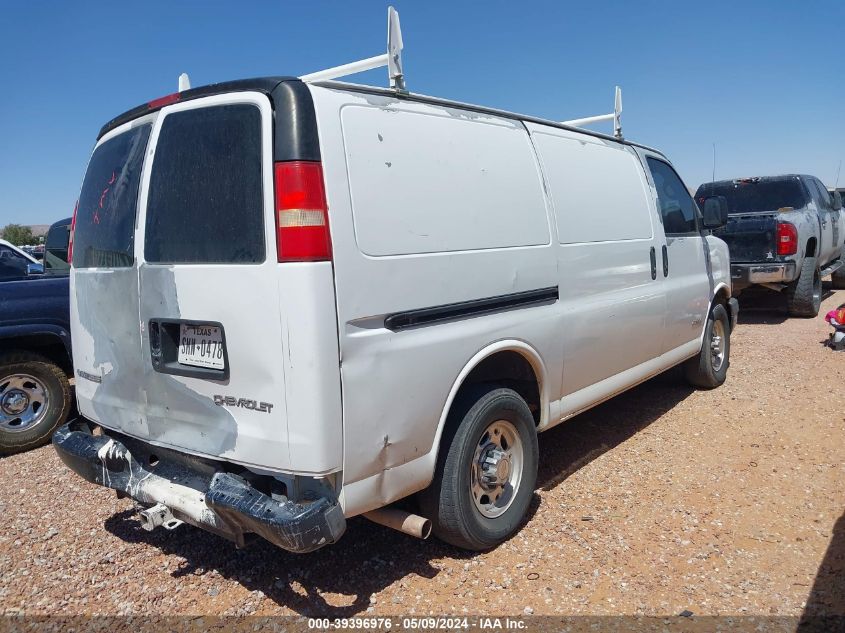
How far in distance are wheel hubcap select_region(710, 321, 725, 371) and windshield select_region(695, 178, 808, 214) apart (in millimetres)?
5076

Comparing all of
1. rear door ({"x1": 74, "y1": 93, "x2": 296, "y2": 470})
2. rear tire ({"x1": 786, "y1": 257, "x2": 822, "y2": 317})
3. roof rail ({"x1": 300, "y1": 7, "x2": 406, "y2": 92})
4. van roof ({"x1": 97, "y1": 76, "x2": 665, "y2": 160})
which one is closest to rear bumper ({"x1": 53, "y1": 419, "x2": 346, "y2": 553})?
rear door ({"x1": 74, "y1": 93, "x2": 296, "y2": 470})

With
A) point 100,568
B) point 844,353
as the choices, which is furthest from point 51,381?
point 844,353

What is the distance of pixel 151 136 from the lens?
299 centimetres

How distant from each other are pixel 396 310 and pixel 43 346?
13.5 ft

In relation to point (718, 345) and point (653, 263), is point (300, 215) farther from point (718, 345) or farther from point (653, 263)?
point (718, 345)

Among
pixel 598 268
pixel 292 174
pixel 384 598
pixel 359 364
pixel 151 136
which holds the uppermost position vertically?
pixel 151 136

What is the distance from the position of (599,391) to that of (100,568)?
3.14 m

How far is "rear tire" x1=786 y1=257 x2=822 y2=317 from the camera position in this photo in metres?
9.94

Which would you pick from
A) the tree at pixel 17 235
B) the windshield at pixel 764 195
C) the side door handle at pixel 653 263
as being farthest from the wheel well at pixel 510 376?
the tree at pixel 17 235

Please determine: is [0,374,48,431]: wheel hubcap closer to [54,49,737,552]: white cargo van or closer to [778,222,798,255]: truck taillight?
[54,49,737,552]: white cargo van

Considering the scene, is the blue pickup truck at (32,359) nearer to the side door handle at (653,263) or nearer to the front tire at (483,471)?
the front tire at (483,471)

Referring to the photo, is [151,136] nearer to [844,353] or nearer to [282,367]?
[282,367]

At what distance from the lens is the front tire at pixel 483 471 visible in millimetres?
3113

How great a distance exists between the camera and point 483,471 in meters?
3.36
